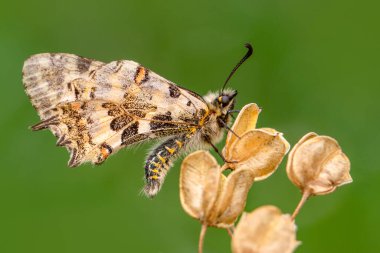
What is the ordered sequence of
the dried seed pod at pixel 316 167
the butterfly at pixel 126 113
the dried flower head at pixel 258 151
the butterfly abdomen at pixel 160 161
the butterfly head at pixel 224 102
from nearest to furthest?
the dried seed pod at pixel 316 167, the dried flower head at pixel 258 151, the butterfly abdomen at pixel 160 161, the butterfly at pixel 126 113, the butterfly head at pixel 224 102

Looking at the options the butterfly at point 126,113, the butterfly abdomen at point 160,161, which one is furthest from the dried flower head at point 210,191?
the butterfly at point 126,113

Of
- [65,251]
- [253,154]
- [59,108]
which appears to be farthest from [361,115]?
[253,154]

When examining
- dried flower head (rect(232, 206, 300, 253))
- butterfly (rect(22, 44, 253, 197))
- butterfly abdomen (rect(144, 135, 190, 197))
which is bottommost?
butterfly abdomen (rect(144, 135, 190, 197))

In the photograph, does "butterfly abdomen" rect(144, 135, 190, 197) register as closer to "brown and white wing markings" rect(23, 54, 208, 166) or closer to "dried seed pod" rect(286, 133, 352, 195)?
"brown and white wing markings" rect(23, 54, 208, 166)

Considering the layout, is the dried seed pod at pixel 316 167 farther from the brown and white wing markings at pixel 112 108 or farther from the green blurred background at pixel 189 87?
the green blurred background at pixel 189 87

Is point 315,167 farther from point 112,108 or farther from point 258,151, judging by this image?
point 112,108

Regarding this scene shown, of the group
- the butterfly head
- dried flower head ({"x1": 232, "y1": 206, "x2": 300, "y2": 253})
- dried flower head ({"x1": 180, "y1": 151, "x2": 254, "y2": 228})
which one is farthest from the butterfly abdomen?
dried flower head ({"x1": 232, "y1": 206, "x2": 300, "y2": 253})
